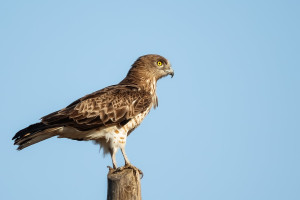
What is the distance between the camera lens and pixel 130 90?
10.2m

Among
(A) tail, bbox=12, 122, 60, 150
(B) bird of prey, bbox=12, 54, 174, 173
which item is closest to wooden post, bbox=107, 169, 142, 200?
(B) bird of prey, bbox=12, 54, 174, 173

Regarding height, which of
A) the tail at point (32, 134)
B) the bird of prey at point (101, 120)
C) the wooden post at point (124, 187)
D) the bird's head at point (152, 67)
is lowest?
the wooden post at point (124, 187)

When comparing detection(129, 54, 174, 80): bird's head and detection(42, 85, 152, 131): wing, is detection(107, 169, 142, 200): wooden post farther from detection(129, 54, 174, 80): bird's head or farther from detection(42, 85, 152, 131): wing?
detection(129, 54, 174, 80): bird's head

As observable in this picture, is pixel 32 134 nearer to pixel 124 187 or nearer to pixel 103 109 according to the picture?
pixel 103 109

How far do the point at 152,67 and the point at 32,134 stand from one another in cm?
396

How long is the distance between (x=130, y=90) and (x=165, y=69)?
74.3 inches

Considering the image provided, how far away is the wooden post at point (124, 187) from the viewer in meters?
6.26

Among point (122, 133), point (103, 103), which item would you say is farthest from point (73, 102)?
point (122, 133)

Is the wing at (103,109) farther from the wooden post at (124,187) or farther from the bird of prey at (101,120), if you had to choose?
the wooden post at (124,187)

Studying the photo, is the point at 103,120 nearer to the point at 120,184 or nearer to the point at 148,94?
the point at 148,94

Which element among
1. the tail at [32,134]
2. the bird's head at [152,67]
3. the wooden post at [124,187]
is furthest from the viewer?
the bird's head at [152,67]

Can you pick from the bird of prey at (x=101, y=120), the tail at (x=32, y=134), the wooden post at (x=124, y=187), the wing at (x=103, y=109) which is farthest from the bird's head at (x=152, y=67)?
the wooden post at (x=124, y=187)

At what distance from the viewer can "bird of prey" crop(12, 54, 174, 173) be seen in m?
8.88

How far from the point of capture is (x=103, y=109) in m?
9.50
